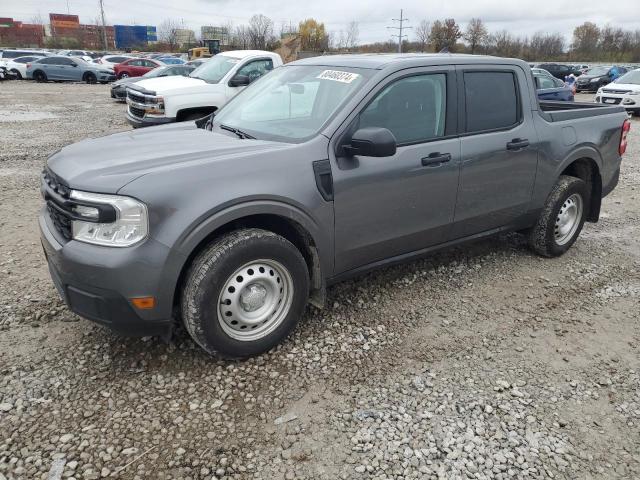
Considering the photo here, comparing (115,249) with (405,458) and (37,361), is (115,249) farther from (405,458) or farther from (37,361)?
(405,458)

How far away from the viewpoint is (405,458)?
98.3 inches

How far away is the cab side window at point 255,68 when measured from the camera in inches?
399

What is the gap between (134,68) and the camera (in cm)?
2869

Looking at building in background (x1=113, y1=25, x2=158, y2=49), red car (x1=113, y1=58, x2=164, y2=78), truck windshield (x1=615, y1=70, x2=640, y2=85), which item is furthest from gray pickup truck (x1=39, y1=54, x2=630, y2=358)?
building in background (x1=113, y1=25, x2=158, y2=49)

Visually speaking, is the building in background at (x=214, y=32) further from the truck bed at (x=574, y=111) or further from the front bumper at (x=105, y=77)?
the truck bed at (x=574, y=111)

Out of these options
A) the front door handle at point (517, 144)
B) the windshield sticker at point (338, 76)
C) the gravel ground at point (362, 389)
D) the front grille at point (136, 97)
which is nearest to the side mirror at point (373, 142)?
the windshield sticker at point (338, 76)

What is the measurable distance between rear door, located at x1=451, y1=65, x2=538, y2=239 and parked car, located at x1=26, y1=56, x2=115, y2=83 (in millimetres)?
29915

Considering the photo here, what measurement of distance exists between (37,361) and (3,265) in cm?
179

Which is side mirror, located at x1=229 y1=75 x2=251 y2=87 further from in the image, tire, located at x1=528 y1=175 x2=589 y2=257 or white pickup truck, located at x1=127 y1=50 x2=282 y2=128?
tire, located at x1=528 y1=175 x2=589 y2=257

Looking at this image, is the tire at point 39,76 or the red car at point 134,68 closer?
the red car at point 134,68

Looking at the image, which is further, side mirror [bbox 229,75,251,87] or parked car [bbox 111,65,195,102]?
parked car [bbox 111,65,195,102]

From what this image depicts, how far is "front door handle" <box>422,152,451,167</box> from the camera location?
367 cm

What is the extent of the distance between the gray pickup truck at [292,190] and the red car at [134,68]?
27.1 meters

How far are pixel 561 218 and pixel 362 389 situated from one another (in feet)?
10.3
